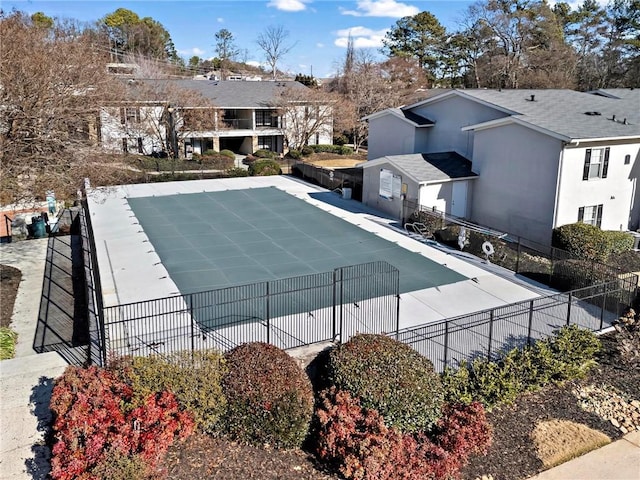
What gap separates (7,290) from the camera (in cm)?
1872

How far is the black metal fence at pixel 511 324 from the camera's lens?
1338 centimetres

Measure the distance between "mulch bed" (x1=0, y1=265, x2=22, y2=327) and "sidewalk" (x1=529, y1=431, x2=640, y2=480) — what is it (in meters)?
14.7

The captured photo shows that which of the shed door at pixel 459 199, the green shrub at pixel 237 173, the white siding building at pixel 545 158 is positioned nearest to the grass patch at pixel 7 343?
the white siding building at pixel 545 158

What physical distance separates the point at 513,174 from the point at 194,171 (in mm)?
23200

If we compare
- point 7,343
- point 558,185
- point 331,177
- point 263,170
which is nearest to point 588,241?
point 558,185

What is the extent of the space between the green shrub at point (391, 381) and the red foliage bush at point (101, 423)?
10.1 feet

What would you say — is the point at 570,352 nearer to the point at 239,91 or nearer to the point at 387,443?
the point at 387,443

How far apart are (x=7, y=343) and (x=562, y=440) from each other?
13.2 m

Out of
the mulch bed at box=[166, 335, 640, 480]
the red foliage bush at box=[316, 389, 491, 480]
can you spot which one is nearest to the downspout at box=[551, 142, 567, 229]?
the mulch bed at box=[166, 335, 640, 480]

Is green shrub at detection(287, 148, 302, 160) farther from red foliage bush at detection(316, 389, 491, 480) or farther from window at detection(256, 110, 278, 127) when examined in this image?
red foliage bush at detection(316, 389, 491, 480)

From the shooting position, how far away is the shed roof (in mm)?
25375

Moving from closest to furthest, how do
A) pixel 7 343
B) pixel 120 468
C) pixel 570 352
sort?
pixel 120 468
pixel 570 352
pixel 7 343

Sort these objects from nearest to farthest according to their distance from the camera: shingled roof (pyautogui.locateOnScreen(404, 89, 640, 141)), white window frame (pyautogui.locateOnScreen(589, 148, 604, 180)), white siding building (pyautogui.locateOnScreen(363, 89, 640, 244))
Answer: white siding building (pyautogui.locateOnScreen(363, 89, 640, 244))
shingled roof (pyautogui.locateOnScreen(404, 89, 640, 141))
white window frame (pyautogui.locateOnScreen(589, 148, 604, 180))

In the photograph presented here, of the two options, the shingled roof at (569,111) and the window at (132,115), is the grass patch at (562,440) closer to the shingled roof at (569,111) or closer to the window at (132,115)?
the shingled roof at (569,111)
